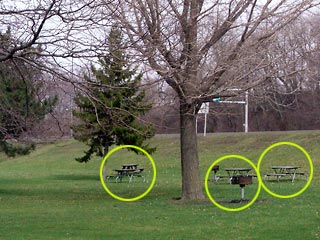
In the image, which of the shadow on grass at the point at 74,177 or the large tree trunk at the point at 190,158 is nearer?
the large tree trunk at the point at 190,158

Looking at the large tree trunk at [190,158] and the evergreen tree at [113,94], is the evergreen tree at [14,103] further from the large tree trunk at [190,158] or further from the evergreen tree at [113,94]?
the large tree trunk at [190,158]

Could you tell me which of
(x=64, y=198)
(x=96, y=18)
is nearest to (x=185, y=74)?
(x=96, y=18)

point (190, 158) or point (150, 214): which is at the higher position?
point (190, 158)

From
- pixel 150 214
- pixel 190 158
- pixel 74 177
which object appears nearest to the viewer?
pixel 150 214

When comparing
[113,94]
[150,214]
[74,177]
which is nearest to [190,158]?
[150,214]

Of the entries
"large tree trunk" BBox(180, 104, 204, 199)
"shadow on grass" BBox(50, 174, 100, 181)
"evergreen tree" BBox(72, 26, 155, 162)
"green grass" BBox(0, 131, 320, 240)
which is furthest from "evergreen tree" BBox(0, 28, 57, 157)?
"shadow on grass" BBox(50, 174, 100, 181)

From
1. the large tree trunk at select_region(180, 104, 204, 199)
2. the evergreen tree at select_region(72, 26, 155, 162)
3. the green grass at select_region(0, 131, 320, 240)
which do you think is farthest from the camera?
the large tree trunk at select_region(180, 104, 204, 199)

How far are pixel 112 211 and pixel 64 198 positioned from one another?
6.54 meters

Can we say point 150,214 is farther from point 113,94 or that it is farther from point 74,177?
point 74,177

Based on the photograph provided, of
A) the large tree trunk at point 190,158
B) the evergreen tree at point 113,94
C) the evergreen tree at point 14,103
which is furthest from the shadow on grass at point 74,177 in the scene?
the evergreen tree at point 14,103

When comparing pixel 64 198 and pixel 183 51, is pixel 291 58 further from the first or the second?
pixel 64 198

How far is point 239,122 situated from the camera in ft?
242

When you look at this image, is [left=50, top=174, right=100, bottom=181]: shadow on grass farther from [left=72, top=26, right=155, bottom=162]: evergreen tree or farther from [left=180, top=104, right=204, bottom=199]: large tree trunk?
[left=72, top=26, right=155, bottom=162]: evergreen tree

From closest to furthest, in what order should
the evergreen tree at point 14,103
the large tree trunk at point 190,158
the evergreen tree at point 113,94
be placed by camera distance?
the evergreen tree at point 113,94
the evergreen tree at point 14,103
the large tree trunk at point 190,158
